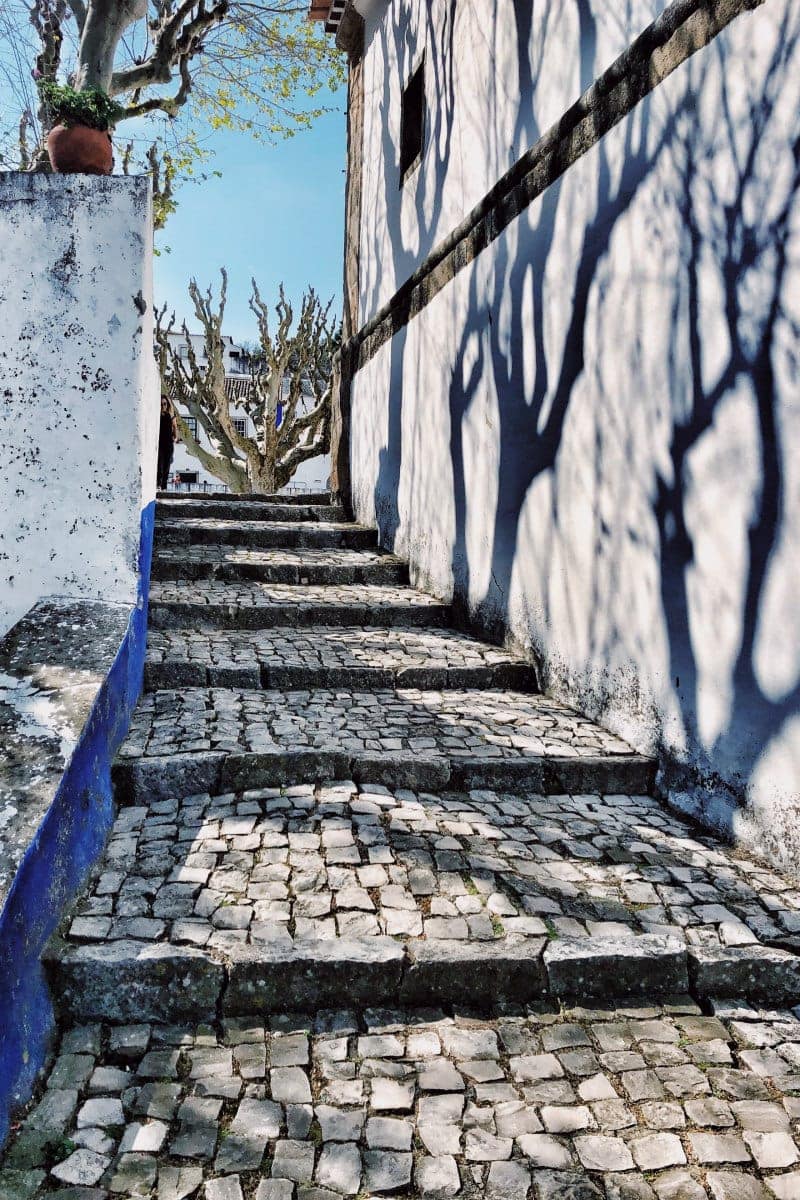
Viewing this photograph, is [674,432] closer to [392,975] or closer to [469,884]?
[469,884]

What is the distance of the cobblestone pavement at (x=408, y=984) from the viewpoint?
1.94m

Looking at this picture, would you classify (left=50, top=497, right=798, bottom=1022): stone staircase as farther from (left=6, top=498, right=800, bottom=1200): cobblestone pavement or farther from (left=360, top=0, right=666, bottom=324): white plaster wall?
(left=360, top=0, right=666, bottom=324): white plaster wall

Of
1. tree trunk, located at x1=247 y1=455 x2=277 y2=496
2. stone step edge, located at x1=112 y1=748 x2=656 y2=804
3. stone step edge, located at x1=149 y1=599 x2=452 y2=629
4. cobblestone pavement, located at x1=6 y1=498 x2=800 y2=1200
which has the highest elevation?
tree trunk, located at x1=247 y1=455 x2=277 y2=496

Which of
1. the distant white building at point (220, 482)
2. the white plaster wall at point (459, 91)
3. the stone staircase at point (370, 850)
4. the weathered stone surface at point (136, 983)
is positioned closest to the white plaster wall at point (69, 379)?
the stone staircase at point (370, 850)

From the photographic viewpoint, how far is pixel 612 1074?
2.22 m

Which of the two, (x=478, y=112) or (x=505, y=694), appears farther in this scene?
(x=478, y=112)

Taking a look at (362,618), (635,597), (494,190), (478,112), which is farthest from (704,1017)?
(478,112)

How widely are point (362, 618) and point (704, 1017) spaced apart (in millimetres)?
3967

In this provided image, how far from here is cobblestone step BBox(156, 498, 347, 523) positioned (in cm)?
849

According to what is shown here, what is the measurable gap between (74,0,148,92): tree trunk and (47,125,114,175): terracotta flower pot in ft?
21.2

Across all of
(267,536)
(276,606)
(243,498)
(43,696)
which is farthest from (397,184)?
(43,696)

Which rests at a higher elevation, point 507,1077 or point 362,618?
point 362,618

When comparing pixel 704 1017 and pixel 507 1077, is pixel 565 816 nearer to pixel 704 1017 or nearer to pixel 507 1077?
pixel 704 1017

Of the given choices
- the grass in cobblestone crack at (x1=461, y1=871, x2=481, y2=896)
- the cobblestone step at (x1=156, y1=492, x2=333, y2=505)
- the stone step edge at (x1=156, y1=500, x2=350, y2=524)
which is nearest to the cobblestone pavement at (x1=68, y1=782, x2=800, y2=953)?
the grass in cobblestone crack at (x1=461, y1=871, x2=481, y2=896)
